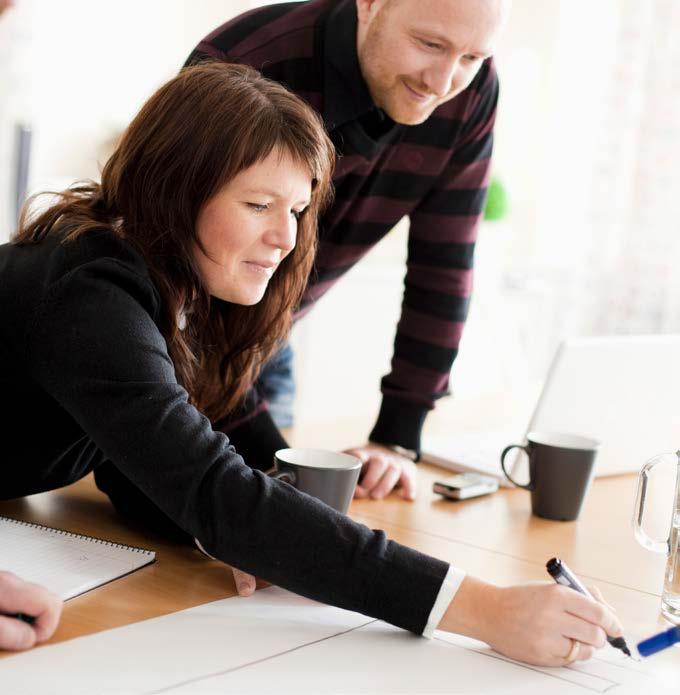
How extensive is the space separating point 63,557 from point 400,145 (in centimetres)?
88

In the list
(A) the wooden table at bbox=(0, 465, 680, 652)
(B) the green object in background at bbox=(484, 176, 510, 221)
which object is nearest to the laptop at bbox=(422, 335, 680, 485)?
(A) the wooden table at bbox=(0, 465, 680, 652)

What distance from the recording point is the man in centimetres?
134

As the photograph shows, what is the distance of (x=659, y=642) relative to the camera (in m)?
0.81

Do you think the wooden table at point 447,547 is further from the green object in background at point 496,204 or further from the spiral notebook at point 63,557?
the green object in background at point 496,204

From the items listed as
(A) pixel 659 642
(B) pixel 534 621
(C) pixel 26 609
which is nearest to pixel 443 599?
(B) pixel 534 621

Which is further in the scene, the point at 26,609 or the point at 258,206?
the point at 258,206

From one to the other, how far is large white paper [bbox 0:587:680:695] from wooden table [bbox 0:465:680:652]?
40 millimetres

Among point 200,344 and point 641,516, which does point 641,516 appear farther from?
point 200,344

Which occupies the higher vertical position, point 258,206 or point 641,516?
point 258,206

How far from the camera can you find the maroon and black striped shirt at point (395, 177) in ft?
4.62

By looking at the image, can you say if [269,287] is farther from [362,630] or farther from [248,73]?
[362,630]

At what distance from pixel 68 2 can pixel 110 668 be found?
3.00 m

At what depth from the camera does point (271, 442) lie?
131cm

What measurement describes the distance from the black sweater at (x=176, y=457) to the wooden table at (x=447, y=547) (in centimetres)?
8
